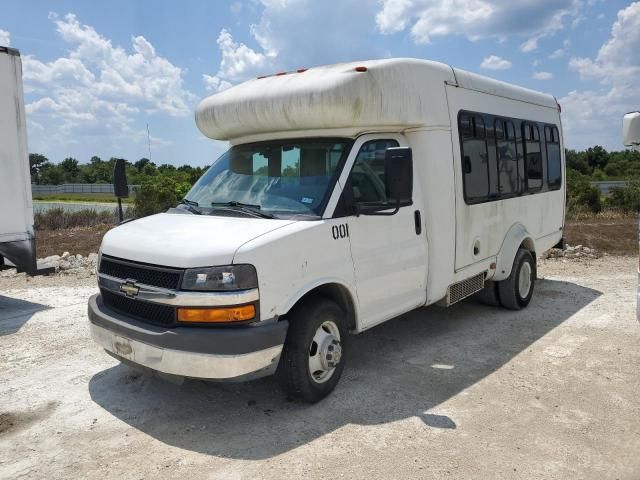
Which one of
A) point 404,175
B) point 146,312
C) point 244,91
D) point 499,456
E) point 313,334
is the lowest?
point 499,456

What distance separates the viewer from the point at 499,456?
3.82 meters

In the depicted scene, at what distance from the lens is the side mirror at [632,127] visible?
15.3 feet

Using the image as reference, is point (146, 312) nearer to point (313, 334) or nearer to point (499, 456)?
point (313, 334)

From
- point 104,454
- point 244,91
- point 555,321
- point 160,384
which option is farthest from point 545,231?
point 104,454

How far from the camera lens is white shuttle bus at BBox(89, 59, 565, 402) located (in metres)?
3.96

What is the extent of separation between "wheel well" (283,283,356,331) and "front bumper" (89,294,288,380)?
57 cm

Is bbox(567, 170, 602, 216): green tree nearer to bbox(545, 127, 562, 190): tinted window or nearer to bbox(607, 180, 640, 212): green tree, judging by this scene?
bbox(607, 180, 640, 212): green tree

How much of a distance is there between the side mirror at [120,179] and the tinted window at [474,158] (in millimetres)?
3609

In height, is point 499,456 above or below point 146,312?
below

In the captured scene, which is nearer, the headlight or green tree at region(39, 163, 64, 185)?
the headlight

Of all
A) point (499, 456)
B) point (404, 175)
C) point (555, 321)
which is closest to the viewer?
point (499, 456)

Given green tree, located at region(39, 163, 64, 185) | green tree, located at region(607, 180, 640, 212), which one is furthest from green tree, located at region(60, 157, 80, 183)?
green tree, located at region(607, 180, 640, 212)

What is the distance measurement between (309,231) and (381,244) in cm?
94

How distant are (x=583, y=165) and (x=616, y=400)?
46.0 metres
